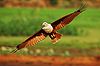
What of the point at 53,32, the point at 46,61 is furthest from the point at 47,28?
the point at 46,61

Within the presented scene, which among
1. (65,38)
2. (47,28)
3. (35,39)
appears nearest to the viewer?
(47,28)

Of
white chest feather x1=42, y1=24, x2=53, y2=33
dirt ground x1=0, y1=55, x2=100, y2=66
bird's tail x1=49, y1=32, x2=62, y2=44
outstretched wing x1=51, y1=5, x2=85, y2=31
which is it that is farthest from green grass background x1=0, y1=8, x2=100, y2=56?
white chest feather x1=42, y1=24, x2=53, y2=33

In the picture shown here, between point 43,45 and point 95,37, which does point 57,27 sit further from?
point 95,37

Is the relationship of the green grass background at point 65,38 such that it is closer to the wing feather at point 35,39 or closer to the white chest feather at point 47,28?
the wing feather at point 35,39

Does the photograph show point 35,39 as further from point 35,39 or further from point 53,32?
point 53,32

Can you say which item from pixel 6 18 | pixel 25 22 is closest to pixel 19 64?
pixel 25 22

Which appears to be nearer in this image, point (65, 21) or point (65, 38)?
point (65, 21)

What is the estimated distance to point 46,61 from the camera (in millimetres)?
12758

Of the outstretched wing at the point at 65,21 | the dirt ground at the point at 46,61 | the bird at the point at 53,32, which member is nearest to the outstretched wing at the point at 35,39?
the bird at the point at 53,32

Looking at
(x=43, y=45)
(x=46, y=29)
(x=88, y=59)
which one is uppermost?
(x=43, y=45)

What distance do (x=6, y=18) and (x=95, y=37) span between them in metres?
5.80

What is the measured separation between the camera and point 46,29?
307 cm

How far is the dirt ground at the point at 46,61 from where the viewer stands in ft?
40.9

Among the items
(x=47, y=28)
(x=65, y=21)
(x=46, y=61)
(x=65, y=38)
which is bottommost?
(x=47, y=28)
